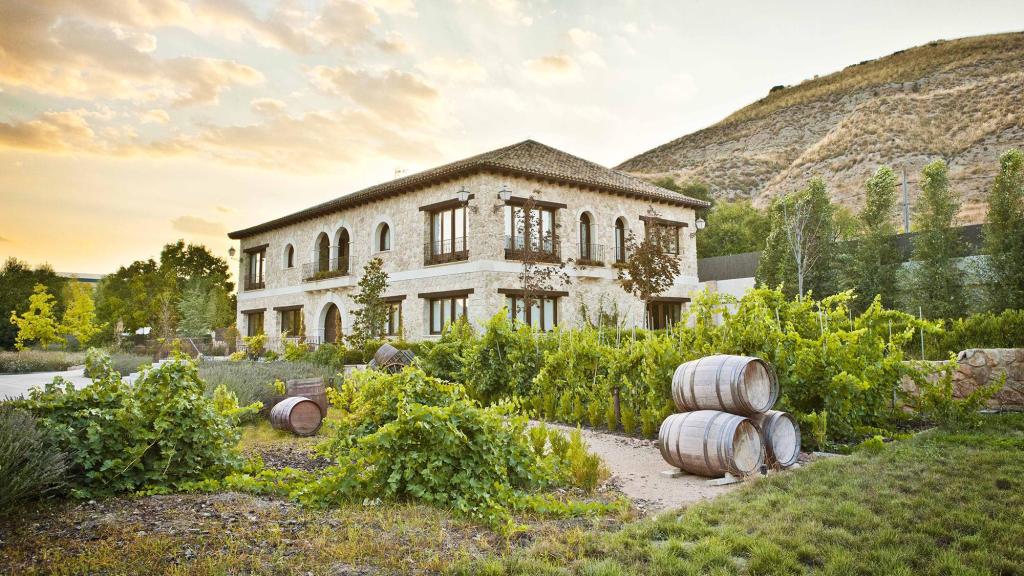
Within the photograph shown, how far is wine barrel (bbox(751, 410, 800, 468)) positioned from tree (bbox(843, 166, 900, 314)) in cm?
1530

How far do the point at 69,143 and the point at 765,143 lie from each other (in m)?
72.6

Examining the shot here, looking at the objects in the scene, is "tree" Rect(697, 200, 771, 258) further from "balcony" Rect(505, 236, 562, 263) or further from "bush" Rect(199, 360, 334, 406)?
"bush" Rect(199, 360, 334, 406)

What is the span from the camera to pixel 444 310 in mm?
21453

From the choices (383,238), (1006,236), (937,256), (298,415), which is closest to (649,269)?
(937,256)

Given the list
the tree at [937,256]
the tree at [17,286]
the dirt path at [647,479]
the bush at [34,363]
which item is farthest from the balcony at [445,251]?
the tree at [17,286]

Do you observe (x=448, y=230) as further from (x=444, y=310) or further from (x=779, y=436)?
(x=779, y=436)

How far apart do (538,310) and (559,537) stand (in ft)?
56.7

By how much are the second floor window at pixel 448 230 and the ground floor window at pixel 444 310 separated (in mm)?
1710

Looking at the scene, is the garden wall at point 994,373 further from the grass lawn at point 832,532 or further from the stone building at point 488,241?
the stone building at point 488,241

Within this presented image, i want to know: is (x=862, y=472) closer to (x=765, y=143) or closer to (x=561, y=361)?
(x=561, y=361)

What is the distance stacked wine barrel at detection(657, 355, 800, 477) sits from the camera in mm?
5699

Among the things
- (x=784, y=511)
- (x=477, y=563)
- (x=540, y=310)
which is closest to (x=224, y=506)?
(x=477, y=563)

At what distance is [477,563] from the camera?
3.44m

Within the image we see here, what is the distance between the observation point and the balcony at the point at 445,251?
20.8m
